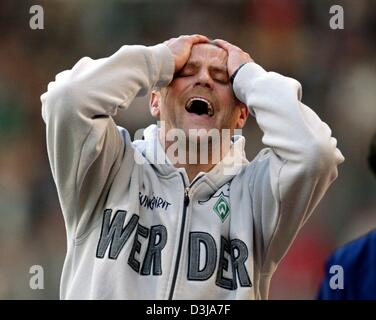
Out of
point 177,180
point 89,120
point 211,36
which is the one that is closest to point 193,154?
point 177,180

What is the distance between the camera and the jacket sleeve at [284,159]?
2109mm

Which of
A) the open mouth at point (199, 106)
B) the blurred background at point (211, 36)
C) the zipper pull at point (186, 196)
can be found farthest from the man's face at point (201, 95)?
the blurred background at point (211, 36)

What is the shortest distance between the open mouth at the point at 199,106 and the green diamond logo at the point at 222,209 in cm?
19

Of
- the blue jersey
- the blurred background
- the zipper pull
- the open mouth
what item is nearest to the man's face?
the open mouth

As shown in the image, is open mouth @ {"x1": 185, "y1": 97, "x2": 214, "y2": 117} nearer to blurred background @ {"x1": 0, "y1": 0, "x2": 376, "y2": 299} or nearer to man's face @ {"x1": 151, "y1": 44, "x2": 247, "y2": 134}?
man's face @ {"x1": 151, "y1": 44, "x2": 247, "y2": 134}

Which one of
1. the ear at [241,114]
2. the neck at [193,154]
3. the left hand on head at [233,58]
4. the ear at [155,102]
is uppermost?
the left hand on head at [233,58]

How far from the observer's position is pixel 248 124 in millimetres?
Result: 3887

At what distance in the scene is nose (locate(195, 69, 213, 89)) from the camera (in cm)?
223

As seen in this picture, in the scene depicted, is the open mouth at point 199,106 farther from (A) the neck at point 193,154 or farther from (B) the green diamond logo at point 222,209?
(B) the green diamond logo at point 222,209

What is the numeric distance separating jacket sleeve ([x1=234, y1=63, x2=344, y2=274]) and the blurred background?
4.82 ft

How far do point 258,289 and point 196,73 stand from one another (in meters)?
0.49

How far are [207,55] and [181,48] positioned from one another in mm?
61

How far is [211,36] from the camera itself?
3.98m
